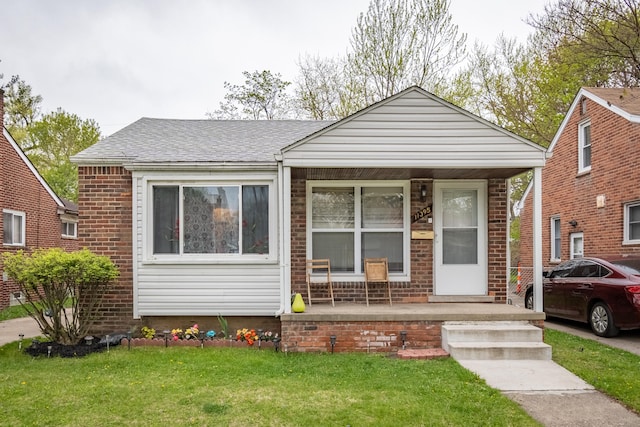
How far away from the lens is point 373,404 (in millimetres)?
4465

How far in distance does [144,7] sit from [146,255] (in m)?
8.85

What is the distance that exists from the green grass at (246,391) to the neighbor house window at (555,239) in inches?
406

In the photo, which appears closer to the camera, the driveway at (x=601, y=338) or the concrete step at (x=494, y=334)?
the concrete step at (x=494, y=334)

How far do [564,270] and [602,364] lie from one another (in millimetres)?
3861

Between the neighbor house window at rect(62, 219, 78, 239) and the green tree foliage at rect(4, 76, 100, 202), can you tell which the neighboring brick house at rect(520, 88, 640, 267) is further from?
the green tree foliage at rect(4, 76, 100, 202)

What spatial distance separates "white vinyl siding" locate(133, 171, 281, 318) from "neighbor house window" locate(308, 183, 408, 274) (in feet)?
3.70

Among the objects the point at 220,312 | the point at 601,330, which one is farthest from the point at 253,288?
the point at 601,330

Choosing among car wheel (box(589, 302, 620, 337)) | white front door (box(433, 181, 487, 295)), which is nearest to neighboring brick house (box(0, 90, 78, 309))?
white front door (box(433, 181, 487, 295))

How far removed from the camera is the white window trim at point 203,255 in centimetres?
766

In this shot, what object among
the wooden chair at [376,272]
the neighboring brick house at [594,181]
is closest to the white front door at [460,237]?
the wooden chair at [376,272]

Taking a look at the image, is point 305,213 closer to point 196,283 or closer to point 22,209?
point 196,283

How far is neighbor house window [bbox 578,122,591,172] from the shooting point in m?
12.7

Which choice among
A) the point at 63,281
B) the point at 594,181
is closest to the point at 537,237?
the point at 594,181

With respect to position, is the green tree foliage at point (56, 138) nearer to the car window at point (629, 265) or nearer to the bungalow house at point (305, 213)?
the bungalow house at point (305, 213)
